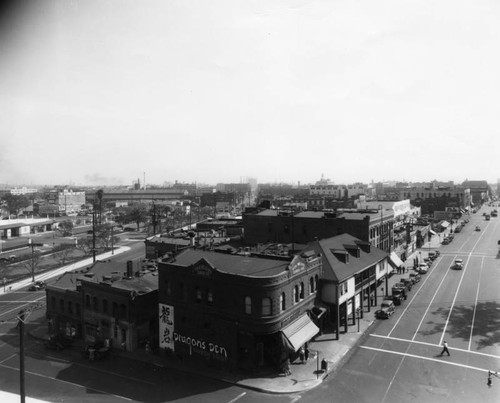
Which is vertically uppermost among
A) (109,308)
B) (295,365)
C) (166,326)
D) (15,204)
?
(15,204)

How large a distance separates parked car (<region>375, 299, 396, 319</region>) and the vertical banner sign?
79.5ft

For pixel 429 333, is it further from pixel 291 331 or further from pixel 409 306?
pixel 291 331

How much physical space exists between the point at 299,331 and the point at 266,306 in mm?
4930

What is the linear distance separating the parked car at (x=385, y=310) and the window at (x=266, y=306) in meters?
19.3

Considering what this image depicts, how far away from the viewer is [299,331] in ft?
113

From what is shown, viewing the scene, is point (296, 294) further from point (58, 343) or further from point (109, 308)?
point (58, 343)

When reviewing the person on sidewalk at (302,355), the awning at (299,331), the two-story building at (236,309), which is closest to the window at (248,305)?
the two-story building at (236,309)

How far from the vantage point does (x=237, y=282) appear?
107ft

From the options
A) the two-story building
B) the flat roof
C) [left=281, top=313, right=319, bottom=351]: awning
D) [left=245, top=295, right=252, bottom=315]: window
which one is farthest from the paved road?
the flat roof

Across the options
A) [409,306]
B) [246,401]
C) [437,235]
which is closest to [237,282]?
[246,401]

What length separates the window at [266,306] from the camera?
3188 centimetres

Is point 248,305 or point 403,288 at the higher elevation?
point 248,305

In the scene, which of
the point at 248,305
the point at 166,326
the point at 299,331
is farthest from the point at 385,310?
the point at 166,326

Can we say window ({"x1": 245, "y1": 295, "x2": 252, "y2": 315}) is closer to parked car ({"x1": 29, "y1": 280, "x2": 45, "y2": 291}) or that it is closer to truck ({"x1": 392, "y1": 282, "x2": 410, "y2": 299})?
truck ({"x1": 392, "y1": 282, "x2": 410, "y2": 299})
